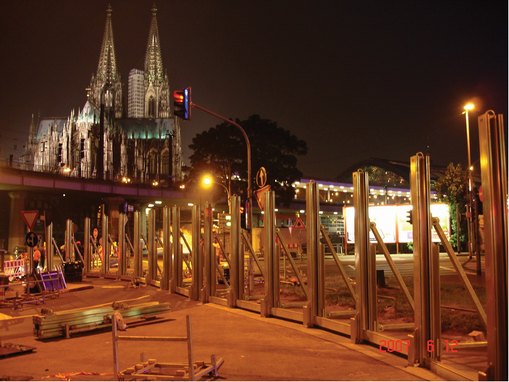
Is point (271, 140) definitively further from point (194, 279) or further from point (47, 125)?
point (47, 125)

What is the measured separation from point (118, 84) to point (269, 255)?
150895 millimetres

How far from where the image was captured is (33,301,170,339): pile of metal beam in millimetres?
9914

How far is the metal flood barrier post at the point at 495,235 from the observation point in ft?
16.5

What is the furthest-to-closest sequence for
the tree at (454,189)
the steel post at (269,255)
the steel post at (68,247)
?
1. the tree at (454,189)
2. the steel post at (68,247)
3. the steel post at (269,255)

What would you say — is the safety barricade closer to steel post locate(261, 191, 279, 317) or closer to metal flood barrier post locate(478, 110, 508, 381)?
steel post locate(261, 191, 279, 317)

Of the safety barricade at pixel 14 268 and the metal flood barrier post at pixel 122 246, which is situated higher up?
the metal flood barrier post at pixel 122 246

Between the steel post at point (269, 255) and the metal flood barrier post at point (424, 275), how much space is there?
185 inches

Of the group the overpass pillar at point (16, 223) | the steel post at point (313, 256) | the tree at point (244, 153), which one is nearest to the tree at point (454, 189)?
the tree at point (244, 153)

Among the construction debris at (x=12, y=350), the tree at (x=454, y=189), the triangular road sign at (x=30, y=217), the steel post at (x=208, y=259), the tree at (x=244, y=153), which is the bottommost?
the construction debris at (x=12, y=350)

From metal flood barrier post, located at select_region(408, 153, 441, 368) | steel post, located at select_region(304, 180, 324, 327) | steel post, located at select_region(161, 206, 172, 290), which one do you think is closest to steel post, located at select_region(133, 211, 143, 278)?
steel post, located at select_region(161, 206, 172, 290)

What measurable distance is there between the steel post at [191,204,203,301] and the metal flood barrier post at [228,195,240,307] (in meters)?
1.89

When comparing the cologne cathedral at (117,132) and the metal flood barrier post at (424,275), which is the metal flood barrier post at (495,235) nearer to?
the metal flood barrier post at (424,275)

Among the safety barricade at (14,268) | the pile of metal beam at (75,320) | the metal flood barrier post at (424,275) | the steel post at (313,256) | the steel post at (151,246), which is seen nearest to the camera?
the metal flood barrier post at (424,275)

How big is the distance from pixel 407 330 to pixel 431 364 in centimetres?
291
